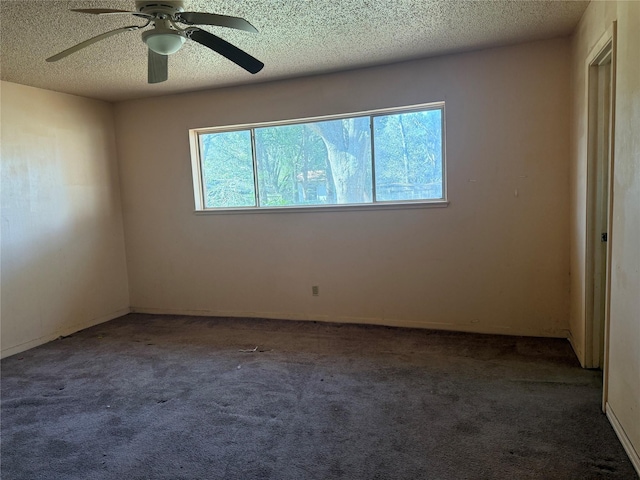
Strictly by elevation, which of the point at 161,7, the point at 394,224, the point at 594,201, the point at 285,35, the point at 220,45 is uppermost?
the point at 285,35

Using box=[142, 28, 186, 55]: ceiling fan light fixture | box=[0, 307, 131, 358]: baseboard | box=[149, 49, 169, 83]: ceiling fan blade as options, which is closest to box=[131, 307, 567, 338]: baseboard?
box=[0, 307, 131, 358]: baseboard

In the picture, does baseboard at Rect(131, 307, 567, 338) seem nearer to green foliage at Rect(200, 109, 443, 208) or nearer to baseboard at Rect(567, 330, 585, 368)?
baseboard at Rect(567, 330, 585, 368)

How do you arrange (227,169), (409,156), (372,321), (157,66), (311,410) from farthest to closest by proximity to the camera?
(227,169), (372,321), (409,156), (157,66), (311,410)

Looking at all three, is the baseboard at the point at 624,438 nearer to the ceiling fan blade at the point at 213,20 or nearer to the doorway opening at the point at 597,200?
the doorway opening at the point at 597,200

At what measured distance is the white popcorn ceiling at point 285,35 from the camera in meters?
2.56

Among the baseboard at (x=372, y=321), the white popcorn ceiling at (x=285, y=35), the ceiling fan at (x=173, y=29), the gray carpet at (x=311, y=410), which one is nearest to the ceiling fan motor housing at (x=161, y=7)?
the ceiling fan at (x=173, y=29)

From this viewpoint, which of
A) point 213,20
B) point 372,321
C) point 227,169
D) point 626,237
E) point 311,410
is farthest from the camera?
point 227,169

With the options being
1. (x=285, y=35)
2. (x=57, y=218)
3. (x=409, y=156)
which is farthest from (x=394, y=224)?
(x=57, y=218)

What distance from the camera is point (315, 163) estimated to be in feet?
13.6

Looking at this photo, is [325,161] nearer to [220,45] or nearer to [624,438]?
[220,45]

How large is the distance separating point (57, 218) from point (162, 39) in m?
2.87

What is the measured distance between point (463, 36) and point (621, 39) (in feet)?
4.41

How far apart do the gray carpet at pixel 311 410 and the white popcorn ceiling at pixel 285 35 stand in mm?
2522

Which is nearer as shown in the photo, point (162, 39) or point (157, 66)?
point (162, 39)
